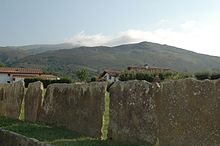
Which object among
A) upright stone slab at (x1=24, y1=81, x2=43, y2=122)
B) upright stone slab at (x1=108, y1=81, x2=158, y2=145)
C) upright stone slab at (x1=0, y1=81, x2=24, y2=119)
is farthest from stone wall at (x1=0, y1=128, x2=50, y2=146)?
upright stone slab at (x1=0, y1=81, x2=24, y2=119)

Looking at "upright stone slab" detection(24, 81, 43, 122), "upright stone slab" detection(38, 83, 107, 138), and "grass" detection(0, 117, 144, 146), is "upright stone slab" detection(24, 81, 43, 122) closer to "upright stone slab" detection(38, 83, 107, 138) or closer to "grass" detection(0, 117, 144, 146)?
"upright stone slab" detection(38, 83, 107, 138)

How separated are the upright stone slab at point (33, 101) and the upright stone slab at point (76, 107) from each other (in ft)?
1.51

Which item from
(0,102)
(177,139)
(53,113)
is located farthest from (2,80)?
(177,139)

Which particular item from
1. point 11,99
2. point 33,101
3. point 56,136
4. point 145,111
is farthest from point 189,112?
point 11,99

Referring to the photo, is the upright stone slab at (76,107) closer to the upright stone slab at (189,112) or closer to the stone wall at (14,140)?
the stone wall at (14,140)

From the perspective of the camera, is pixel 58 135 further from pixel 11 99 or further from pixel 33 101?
pixel 11 99

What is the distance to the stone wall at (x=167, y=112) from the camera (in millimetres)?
7551

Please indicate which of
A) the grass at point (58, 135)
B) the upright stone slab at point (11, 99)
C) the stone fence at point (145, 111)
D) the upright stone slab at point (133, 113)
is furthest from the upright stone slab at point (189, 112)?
the upright stone slab at point (11, 99)

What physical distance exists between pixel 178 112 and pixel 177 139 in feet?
1.77

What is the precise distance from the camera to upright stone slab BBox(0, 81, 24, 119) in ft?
55.7

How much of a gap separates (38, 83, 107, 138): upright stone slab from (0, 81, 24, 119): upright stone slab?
8.66 feet

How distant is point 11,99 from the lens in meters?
17.9

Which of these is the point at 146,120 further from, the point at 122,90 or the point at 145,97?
the point at 122,90

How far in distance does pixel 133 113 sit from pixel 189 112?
1.92 m
